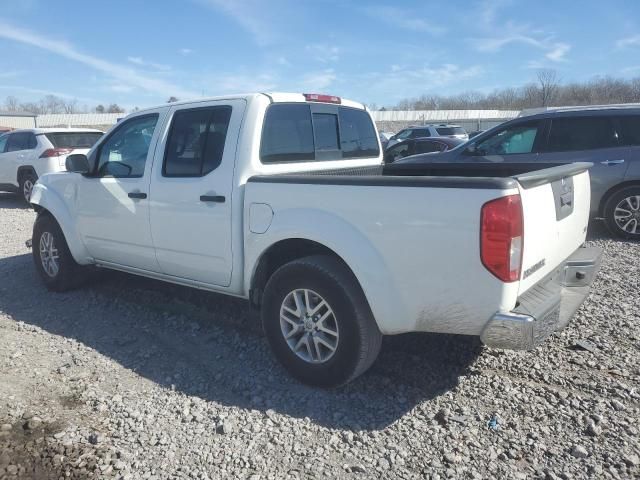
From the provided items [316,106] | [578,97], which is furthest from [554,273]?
[578,97]

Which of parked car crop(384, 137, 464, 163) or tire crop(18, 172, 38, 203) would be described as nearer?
tire crop(18, 172, 38, 203)

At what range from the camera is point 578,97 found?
2842 inches

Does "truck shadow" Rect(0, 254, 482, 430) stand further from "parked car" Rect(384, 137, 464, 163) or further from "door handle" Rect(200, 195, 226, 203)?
"parked car" Rect(384, 137, 464, 163)

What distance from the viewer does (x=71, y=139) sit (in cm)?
1157

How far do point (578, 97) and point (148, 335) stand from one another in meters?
80.3

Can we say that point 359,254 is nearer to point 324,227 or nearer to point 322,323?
point 324,227

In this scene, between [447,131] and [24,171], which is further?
[447,131]

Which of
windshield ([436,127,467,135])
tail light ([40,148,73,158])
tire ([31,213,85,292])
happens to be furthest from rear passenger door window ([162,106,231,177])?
windshield ([436,127,467,135])

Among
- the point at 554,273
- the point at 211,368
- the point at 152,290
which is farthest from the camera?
the point at 152,290

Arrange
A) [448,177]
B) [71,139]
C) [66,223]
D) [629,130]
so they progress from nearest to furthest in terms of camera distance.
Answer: [448,177], [66,223], [629,130], [71,139]

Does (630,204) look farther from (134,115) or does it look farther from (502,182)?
(134,115)

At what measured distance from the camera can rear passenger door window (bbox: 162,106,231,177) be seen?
3.92 meters

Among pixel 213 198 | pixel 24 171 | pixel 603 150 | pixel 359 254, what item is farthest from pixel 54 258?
pixel 24 171

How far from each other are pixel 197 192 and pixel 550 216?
247 cm
